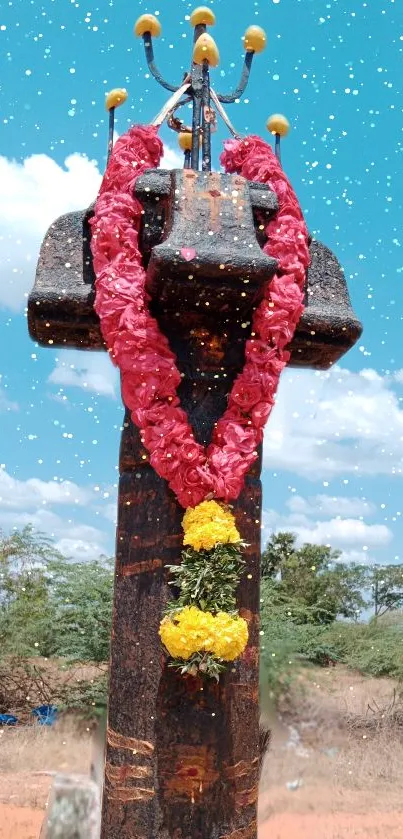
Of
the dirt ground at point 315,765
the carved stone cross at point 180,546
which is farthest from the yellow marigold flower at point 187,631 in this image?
the dirt ground at point 315,765

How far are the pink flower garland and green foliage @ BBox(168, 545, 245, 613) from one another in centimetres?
24

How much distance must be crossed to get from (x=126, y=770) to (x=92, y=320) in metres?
1.98

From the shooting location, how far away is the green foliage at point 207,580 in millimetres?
3002

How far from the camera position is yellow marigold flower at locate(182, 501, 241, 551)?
3.00 m

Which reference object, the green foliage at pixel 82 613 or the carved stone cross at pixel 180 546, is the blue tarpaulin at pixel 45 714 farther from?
the carved stone cross at pixel 180 546

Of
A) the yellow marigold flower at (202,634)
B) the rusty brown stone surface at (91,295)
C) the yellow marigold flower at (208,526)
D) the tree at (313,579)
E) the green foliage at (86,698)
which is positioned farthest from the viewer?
the tree at (313,579)

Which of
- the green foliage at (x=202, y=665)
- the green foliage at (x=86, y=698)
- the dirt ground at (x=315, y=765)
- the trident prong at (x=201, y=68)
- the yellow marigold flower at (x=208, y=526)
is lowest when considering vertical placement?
the dirt ground at (x=315, y=765)

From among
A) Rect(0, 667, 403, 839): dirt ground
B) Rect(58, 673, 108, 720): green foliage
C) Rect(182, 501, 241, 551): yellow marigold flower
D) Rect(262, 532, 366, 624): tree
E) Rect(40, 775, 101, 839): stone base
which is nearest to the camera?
Rect(182, 501, 241, 551): yellow marigold flower

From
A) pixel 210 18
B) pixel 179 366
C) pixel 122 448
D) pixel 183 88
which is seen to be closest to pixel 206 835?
pixel 122 448

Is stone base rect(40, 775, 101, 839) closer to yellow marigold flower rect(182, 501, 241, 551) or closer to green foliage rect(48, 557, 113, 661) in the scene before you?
yellow marigold flower rect(182, 501, 241, 551)

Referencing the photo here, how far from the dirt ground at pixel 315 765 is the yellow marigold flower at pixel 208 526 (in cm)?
410

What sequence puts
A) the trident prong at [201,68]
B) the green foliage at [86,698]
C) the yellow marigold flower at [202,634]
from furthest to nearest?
the green foliage at [86,698]
the trident prong at [201,68]
the yellow marigold flower at [202,634]

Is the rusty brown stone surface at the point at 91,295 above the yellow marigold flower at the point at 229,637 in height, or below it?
above

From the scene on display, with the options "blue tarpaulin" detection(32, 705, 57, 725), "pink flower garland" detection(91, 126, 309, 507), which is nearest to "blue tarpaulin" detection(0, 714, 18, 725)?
"blue tarpaulin" detection(32, 705, 57, 725)
